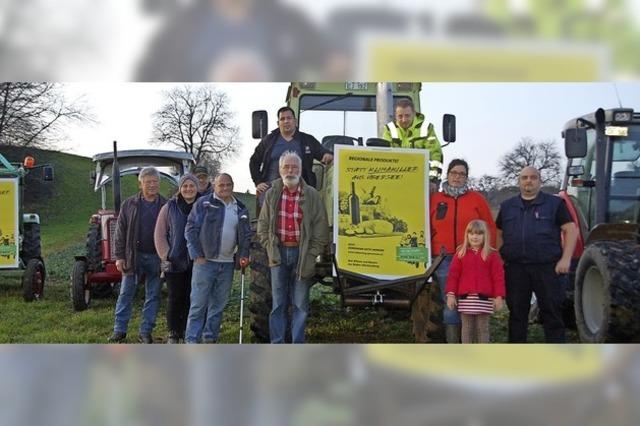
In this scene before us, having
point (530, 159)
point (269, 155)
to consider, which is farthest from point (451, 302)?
point (269, 155)

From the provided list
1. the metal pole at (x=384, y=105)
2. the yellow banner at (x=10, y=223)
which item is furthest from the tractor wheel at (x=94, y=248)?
the metal pole at (x=384, y=105)

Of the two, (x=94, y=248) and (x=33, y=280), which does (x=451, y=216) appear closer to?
(x=94, y=248)

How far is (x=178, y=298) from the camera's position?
4.00 m

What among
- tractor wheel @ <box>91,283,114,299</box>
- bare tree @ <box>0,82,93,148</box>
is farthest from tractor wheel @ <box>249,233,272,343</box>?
bare tree @ <box>0,82,93,148</box>

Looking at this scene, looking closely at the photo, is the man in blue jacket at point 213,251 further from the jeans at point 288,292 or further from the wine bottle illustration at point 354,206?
the wine bottle illustration at point 354,206

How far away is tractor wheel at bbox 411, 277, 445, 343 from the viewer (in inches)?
151

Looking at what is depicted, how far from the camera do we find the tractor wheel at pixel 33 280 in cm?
361

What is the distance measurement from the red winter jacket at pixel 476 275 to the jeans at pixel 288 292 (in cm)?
70

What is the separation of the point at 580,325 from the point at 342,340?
1105mm

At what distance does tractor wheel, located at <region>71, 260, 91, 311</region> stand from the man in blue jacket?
499 mm

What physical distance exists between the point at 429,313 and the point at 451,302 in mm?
158

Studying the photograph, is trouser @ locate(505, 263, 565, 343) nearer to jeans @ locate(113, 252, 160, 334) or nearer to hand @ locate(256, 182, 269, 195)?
hand @ locate(256, 182, 269, 195)

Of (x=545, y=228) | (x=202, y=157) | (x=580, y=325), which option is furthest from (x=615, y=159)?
(x=202, y=157)

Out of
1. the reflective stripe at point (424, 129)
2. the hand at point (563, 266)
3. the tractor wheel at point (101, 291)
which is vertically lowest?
the tractor wheel at point (101, 291)
